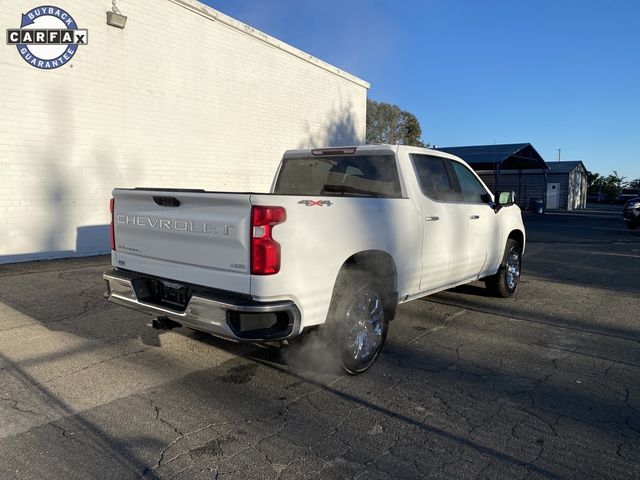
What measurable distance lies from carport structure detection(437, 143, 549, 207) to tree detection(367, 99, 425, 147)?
35.9 feet

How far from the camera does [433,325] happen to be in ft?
19.4

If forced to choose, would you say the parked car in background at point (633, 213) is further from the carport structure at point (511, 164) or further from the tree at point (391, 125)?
the tree at point (391, 125)

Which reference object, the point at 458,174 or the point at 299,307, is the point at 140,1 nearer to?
the point at 458,174

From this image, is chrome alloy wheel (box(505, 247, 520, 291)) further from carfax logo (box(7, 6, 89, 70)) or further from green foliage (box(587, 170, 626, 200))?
green foliage (box(587, 170, 626, 200))

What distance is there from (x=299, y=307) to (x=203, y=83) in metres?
10.3

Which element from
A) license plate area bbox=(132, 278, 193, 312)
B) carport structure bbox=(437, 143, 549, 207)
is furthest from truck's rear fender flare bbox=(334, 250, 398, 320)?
carport structure bbox=(437, 143, 549, 207)

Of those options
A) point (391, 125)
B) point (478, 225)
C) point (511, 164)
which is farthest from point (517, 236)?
point (391, 125)

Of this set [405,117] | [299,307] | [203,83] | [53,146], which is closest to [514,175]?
[405,117]

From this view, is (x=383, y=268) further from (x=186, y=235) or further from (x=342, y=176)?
(x=186, y=235)

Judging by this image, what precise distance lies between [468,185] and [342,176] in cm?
187

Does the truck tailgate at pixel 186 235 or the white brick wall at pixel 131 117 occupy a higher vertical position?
the white brick wall at pixel 131 117

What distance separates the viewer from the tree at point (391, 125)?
166 feet

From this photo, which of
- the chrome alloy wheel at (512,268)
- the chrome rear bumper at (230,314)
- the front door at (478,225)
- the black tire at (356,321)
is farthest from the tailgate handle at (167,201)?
the chrome alloy wheel at (512,268)

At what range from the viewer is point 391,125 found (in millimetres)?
51969
